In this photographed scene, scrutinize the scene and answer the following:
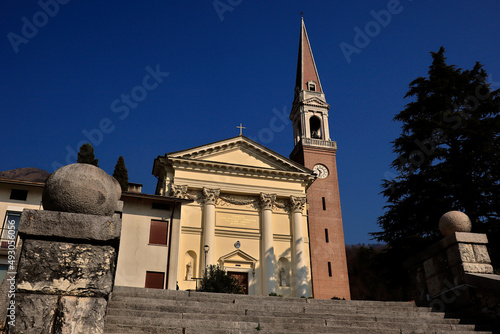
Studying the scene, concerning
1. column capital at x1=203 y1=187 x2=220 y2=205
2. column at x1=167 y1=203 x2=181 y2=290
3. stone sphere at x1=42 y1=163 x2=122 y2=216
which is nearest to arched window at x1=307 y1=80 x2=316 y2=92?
column capital at x1=203 y1=187 x2=220 y2=205

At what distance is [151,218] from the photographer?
2311 centimetres

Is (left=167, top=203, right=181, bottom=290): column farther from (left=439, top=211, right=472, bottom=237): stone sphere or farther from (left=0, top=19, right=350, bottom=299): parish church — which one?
(left=439, top=211, right=472, bottom=237): stone sphere

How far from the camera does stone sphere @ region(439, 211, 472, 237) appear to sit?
8852 mm

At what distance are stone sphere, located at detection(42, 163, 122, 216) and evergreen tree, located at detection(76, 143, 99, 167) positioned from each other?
2682 cm

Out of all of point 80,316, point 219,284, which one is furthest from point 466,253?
point 219,284

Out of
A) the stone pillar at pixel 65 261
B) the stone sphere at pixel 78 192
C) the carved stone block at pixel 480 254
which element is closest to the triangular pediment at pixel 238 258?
the carved stone block at pixel 480 254

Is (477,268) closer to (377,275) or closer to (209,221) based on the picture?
(377,275)

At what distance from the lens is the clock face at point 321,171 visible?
35594mm

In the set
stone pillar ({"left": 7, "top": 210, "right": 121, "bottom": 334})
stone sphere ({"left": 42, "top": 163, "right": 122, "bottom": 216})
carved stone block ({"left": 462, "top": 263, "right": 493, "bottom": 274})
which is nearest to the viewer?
stone pillar ({"left": 7, "top": 210, "right": 121, "bottom": 334})

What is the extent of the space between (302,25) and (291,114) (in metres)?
13.1

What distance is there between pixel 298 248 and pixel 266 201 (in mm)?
3686

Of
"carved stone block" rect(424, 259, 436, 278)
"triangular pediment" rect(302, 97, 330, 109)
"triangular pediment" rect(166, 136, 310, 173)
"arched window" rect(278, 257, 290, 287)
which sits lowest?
"carved stone block" rect(424, 259, 436, 278)

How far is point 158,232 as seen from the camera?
75.5 ft

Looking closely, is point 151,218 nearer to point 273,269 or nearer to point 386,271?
point 273,269
